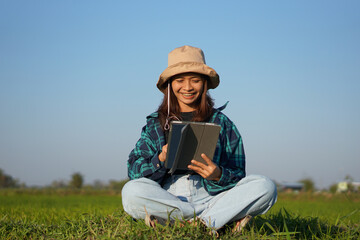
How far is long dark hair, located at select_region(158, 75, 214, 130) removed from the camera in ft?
13.3

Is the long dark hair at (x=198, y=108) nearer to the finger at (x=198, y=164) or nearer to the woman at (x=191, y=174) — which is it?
the woman at (x=191, y=174)

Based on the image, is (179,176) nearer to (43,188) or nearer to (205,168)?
(205,168)

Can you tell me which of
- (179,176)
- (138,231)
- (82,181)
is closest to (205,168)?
(179,176)

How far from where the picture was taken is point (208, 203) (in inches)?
Answer: 144

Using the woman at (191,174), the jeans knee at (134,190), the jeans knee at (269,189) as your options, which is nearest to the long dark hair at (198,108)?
the woman at (191,174)

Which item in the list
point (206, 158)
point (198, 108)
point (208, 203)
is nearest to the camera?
point (206, 158)

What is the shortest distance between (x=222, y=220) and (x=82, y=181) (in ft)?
51.8

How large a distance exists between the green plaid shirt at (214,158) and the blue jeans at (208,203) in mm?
99

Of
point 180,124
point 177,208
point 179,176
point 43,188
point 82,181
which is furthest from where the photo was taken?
point 82,181

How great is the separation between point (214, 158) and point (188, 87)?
2.62 feet

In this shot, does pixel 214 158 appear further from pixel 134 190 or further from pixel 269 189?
pixel 134 190

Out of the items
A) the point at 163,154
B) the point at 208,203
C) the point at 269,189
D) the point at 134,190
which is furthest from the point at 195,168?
the point at 269,189

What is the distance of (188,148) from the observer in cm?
333

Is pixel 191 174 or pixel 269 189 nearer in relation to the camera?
pixel 269 189
